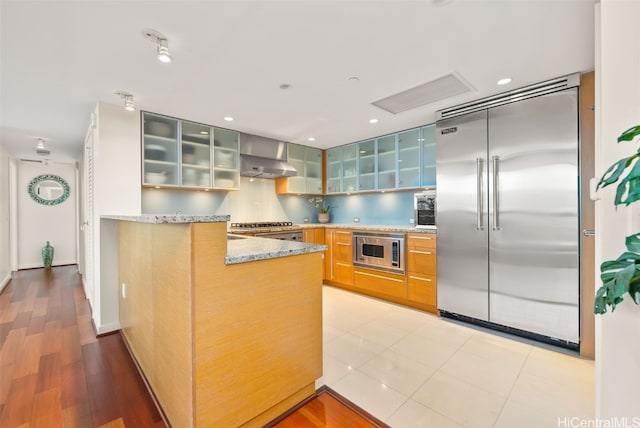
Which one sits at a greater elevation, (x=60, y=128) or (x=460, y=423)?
(x=60, y=128)

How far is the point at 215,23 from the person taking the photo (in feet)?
5.32

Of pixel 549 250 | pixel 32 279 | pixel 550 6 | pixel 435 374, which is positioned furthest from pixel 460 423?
pixel 32 279

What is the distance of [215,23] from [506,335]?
3.44 meters

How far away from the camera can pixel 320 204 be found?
17.5 feet

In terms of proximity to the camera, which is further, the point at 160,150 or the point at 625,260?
the point at 160,150

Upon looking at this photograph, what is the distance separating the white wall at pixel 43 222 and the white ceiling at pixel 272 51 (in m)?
4.12

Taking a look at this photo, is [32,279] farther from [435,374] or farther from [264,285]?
[435,374]

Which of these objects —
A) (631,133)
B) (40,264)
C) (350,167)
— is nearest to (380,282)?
(350,167)

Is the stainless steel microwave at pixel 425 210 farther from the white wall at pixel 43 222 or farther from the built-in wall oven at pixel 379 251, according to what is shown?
the white wall at pixel 43 222

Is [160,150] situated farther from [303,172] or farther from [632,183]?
[632,183]

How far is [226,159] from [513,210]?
334 centimetres

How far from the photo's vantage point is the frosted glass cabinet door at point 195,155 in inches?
130

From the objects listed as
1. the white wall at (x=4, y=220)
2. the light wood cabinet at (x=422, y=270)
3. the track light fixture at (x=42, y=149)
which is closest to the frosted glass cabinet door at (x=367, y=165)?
the light wood cabinet at (x=422, y=270)

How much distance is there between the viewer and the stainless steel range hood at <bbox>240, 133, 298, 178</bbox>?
3.89 meters
